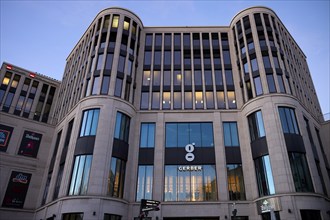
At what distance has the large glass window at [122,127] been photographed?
33625 mm

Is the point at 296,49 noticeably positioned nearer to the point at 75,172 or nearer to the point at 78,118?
the point at 78,118

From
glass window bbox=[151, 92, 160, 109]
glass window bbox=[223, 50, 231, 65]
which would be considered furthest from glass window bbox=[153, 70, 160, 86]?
glass window bbox=[223, 50, 231, 65]

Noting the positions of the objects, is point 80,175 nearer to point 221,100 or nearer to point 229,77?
point 221,100

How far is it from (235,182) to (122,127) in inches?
646

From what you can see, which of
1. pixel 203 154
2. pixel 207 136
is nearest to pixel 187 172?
pixel 203 154

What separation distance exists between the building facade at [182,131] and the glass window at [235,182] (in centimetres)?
13

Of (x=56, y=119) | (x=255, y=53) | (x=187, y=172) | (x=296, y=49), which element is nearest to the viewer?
(x=187, y=172)


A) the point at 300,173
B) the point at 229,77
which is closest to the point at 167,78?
the point at 229,77

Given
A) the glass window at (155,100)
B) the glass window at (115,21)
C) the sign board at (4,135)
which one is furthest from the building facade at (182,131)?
the sign board at (4,135)

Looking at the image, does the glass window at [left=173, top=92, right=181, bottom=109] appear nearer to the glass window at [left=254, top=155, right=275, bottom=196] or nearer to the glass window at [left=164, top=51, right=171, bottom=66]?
the glass window at [left=164, top=51, right=171, bottom=66]

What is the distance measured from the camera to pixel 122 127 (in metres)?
34.5

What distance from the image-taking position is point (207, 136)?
3594 cm

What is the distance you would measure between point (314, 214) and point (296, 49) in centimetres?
3455

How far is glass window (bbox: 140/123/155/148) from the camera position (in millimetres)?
35656
